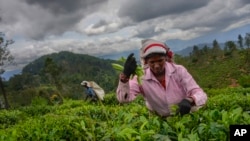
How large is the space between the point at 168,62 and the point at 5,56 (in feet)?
93.5

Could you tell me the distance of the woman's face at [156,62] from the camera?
3.23m

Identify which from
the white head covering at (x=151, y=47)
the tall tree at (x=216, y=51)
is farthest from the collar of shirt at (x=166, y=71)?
the tall tree at (x=216, y=51)

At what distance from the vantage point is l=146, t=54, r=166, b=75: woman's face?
323 centimetres

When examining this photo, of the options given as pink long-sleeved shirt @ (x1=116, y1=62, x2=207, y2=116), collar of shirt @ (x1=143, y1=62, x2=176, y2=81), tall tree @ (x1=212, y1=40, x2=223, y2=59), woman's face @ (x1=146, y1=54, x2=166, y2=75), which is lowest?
pink long-sleeved shirt @ (x1=116, y1=62, x2=207, y2=116)

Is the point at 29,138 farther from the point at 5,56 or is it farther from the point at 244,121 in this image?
the point at 5,56

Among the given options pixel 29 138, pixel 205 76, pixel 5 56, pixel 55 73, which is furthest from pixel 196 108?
pixel 205 76

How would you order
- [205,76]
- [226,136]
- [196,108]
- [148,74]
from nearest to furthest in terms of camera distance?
[226,136], [196,108], [148,74], [205,76]

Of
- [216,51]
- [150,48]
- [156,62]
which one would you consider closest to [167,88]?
[156,62]

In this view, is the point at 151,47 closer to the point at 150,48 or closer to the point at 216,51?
the point at 150,48

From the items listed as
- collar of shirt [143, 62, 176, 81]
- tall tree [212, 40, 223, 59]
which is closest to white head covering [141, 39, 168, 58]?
collar of shirt [143, 62, 176, 81]

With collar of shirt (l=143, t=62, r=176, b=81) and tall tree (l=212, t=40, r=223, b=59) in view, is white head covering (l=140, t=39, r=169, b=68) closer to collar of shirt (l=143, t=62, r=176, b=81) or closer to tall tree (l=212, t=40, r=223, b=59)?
collar of shirt (l=143, t=62, r=176, b=81)

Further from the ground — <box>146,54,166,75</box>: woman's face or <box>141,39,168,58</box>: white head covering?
<box>141,39,168,58</box>: white head covering

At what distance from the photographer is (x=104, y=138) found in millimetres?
2178

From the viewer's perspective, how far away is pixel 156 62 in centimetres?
327
